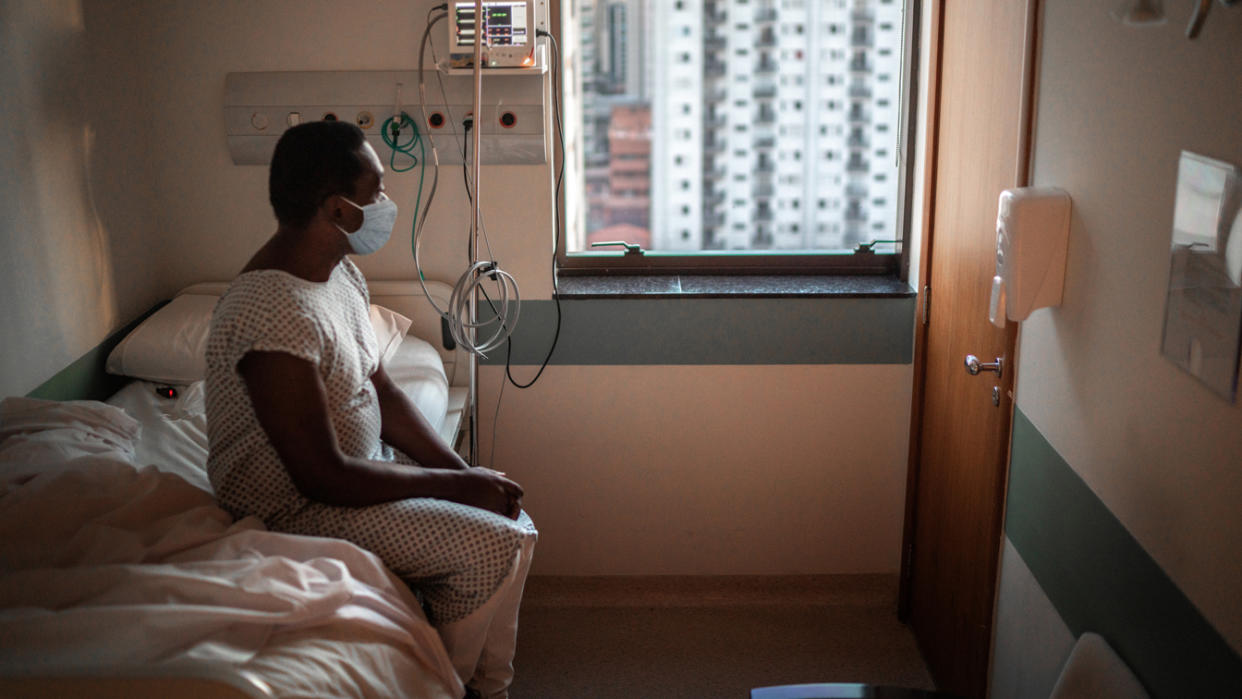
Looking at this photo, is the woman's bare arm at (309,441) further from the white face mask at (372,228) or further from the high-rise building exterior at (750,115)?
the high-rise building exterior at (750,115)

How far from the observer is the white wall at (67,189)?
245cm

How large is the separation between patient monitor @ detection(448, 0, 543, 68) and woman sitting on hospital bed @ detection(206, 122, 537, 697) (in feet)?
2.73

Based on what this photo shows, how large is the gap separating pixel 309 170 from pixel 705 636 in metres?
1.81

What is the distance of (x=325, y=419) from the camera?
75.3 inches

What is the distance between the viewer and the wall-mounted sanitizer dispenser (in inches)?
74.8

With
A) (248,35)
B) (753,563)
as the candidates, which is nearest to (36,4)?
(248,35)

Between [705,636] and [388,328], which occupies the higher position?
[388,328]

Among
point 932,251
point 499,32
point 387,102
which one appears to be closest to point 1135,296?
point 932,251

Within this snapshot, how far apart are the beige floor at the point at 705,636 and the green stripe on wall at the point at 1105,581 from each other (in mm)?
920

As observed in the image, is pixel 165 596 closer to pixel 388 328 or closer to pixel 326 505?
pixel 326 505

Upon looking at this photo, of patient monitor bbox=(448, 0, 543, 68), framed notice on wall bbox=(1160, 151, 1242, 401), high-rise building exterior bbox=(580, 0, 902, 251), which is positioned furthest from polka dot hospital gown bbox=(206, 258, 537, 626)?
high-rise building exterior bbox=(580, 0, 902, 251)

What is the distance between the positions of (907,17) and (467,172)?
1.35m

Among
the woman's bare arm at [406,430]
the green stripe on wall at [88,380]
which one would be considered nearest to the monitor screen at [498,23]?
the woman's bare arm at [406,430]

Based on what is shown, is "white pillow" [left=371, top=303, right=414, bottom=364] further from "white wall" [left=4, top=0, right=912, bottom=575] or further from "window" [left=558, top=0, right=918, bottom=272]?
"window" [left=558, top=0, right=918, bottom=272]
